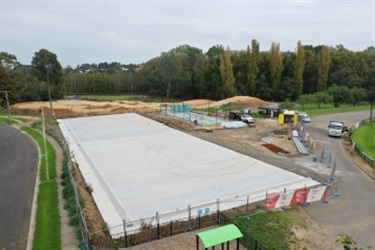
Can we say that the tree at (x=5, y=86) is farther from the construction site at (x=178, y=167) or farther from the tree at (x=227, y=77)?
the tree at (x=227, y=77)

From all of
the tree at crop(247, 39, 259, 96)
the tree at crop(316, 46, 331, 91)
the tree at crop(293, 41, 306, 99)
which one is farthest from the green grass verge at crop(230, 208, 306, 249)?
the tree at crop(316, 46, 331, 91)

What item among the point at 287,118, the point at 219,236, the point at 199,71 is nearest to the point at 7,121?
the point at 287,118

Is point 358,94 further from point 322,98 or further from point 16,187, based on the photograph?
point 16,187

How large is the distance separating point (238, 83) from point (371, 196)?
61.3 metres

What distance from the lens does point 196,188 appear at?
760 inches

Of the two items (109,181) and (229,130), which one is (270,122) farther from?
(109,181)

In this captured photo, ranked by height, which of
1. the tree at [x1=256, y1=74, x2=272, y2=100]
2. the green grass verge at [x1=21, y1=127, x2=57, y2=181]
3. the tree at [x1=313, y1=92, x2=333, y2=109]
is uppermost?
the tree at [x1=256, y1=74, x2=272, y2=100]

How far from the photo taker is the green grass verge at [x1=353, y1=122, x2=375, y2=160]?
31.2 m

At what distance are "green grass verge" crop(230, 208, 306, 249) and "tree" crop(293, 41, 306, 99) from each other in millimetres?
62998

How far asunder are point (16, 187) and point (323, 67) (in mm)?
74074

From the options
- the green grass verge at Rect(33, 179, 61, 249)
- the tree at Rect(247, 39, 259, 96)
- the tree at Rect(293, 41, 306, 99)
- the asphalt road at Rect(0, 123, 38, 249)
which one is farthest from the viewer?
the tree at Rect(247, 39, 259, 96)

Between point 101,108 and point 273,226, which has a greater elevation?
point 101,108

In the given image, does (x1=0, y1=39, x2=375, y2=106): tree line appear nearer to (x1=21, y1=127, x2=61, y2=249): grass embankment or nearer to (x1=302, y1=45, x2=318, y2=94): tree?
(x1=302, y1=45, x2=318, y2=94): tree

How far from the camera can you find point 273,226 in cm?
1439
